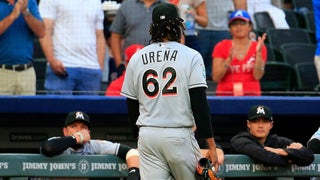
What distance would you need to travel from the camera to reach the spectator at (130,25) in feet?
30.3

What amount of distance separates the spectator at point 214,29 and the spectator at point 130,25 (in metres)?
0.63

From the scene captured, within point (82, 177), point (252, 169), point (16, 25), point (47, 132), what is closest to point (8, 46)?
point (16, 25)

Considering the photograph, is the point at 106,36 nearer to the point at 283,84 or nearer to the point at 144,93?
the point at 283,84

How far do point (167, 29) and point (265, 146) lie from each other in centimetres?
160

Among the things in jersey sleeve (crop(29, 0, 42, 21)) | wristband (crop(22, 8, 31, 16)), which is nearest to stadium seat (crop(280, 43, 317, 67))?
jersey sleeve (crop(29, 0, 42, 21))

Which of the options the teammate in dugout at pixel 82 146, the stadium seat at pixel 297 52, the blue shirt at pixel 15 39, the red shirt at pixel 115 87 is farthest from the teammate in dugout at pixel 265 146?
the stadium seat at pixel 297 52

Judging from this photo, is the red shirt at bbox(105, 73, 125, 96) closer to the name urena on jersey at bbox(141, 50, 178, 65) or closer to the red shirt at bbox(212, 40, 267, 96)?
the red shirt at bbox(212, 40, 267, 96)

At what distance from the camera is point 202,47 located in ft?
31.1

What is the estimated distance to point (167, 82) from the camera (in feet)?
19.1

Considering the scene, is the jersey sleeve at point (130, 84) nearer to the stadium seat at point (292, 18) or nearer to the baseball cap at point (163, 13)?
the baseball cap at point (163, 13)

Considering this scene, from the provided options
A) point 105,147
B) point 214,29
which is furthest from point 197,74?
point 214,29

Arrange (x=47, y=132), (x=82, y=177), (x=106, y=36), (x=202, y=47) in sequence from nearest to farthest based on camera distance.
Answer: (x=82, y=177) → (x=47, y=132) → (x=202, y=47) → (x=106, y=36)

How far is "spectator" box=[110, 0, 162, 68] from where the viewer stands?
9234mm

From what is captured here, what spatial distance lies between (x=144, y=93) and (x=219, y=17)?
175 inches
